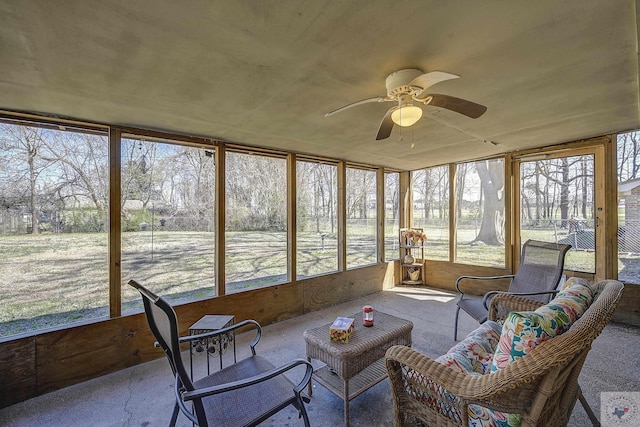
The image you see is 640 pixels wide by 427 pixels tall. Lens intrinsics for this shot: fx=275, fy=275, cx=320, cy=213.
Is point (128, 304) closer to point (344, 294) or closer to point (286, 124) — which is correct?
point (286, 124)

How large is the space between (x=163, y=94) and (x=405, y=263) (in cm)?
469

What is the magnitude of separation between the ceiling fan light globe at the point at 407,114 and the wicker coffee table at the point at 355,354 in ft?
5.34

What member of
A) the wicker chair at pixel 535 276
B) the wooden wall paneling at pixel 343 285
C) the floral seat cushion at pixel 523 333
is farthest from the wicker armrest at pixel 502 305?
the wooden wall paneling at pixel 343 285

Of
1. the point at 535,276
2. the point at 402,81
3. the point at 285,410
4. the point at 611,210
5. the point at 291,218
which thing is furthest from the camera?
the point at 291,218

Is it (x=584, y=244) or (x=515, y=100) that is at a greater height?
(x=515, y=100)

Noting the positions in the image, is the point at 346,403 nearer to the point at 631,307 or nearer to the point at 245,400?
the point at 245,400

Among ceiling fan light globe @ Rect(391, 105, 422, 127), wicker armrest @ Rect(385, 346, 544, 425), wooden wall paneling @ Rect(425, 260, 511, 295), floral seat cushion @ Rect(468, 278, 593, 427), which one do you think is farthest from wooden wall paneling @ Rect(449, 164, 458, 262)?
wicker armrest @ Rect(385, 346, 544, 425)

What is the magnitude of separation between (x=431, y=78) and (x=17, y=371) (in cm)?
370

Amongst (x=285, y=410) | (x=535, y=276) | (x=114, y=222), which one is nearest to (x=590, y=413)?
(x=535, y=276)

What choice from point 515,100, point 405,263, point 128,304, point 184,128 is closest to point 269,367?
point 128,304

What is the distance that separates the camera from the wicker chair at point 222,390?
1.27m

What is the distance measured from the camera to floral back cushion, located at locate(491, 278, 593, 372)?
1.12m

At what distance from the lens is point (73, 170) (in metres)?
2.57

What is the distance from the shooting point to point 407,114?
1923 millimetres
